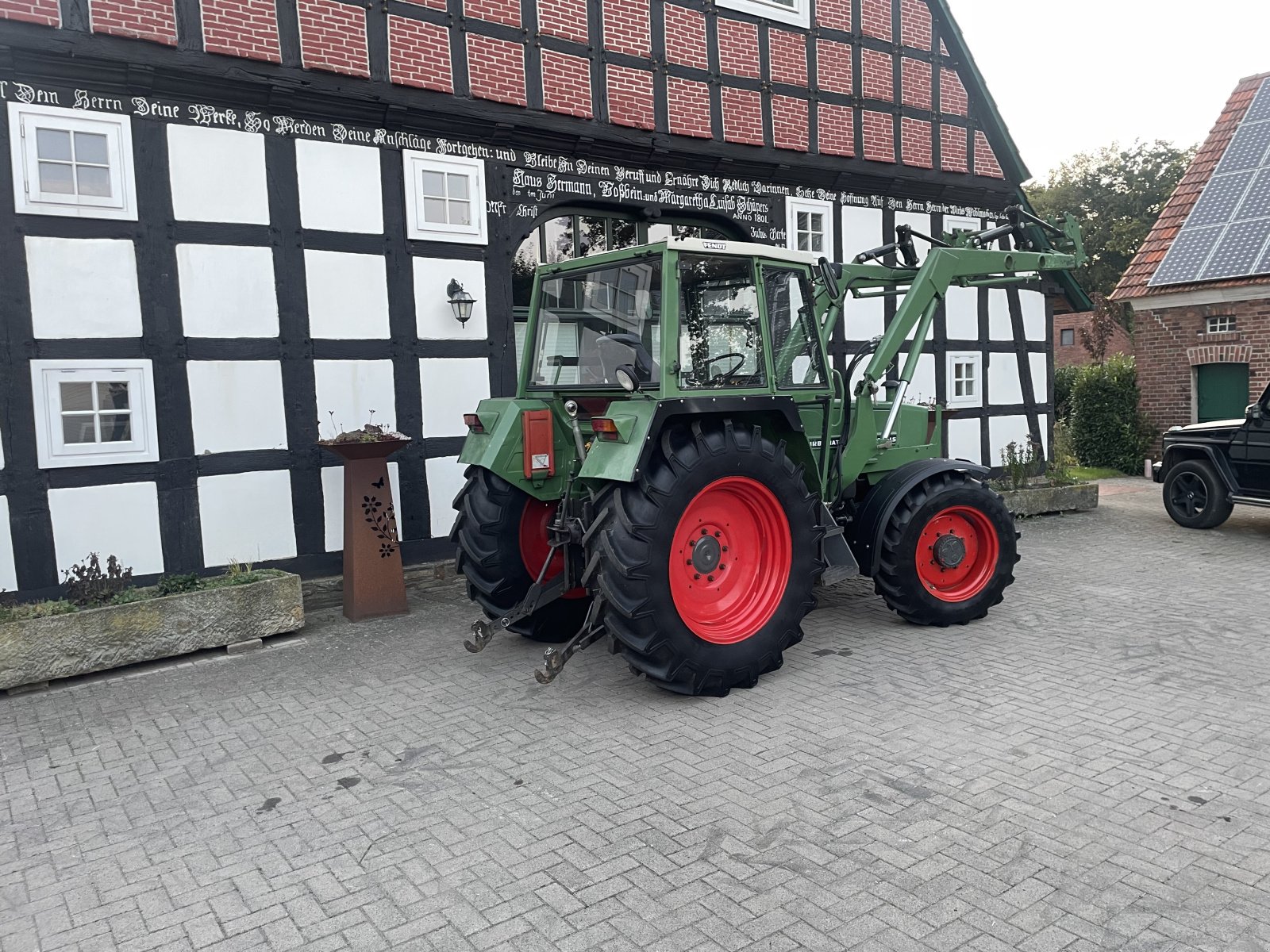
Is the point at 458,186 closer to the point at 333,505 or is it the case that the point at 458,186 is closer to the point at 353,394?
the point at 353,394

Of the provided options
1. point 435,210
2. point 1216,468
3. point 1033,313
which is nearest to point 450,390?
point 435,210

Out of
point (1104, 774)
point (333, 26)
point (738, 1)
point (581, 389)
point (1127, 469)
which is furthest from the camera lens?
point (1127, 469)

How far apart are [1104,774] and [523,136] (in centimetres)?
700

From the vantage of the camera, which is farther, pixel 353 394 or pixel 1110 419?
pixel 1110 419

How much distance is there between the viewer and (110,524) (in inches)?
257

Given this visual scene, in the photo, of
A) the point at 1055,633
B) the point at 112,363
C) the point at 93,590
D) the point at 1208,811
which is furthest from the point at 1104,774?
the point at 112,363

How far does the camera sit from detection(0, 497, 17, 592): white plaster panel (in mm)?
6156

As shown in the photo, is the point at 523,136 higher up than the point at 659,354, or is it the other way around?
the point at 523,136

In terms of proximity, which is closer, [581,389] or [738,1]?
[581,389]

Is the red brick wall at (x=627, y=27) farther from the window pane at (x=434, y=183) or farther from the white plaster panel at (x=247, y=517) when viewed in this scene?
the white plaster panel at (x=247, y=517)

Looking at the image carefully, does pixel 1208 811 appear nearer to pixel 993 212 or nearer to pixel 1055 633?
pixel 1055 633

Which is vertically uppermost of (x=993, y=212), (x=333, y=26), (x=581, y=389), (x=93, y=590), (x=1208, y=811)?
(x=333, y=26)

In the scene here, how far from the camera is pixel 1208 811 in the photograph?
3414 mm

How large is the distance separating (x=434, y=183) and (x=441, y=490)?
2736 millimetres
